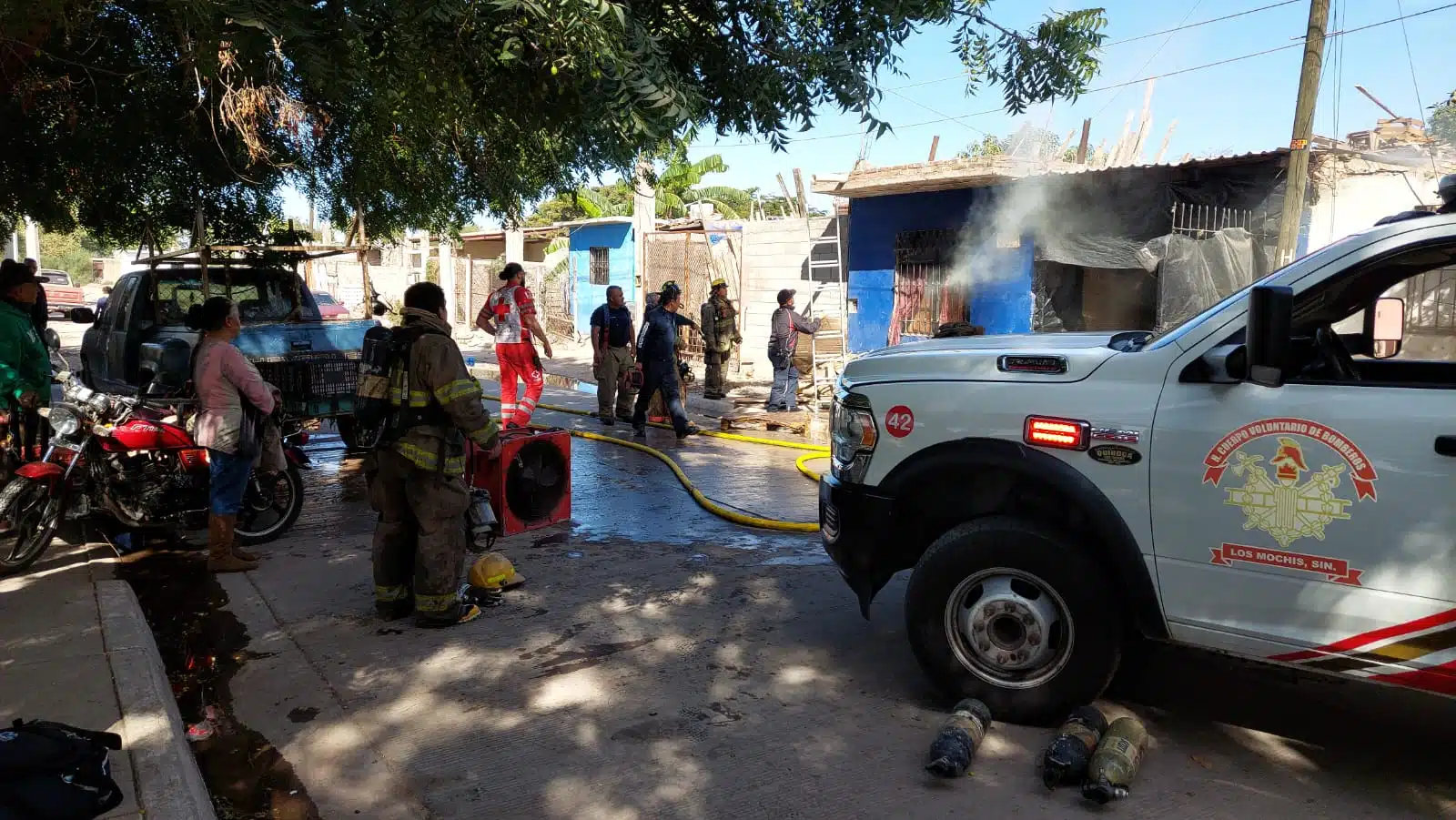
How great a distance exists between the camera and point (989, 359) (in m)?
3.96

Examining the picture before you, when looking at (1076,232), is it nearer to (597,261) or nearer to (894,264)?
(894,264)

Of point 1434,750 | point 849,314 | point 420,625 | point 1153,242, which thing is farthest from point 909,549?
point 849,314

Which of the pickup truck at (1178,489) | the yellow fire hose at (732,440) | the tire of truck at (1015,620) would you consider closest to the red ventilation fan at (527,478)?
the yellow fire hose at (732,440)

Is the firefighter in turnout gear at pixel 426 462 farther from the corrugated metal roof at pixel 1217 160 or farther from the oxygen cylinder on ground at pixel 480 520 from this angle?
the corrugated metal roof at pixel 1217 160

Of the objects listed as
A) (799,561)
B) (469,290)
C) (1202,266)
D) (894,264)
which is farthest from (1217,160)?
(469,290)

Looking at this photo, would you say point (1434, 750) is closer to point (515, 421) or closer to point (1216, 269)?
point (515, 421)

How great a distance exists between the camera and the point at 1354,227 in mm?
12047

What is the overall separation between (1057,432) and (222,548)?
5.02 metres

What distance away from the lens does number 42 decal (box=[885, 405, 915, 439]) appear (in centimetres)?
407

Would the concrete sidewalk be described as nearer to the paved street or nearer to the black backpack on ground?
the black backpack on ground

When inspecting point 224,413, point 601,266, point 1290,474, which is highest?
point 601,266

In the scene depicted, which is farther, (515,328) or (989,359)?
(515,328)

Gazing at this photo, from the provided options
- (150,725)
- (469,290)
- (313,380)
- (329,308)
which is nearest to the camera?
(150,725)

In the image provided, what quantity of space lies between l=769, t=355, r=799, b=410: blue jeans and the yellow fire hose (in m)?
2.37
